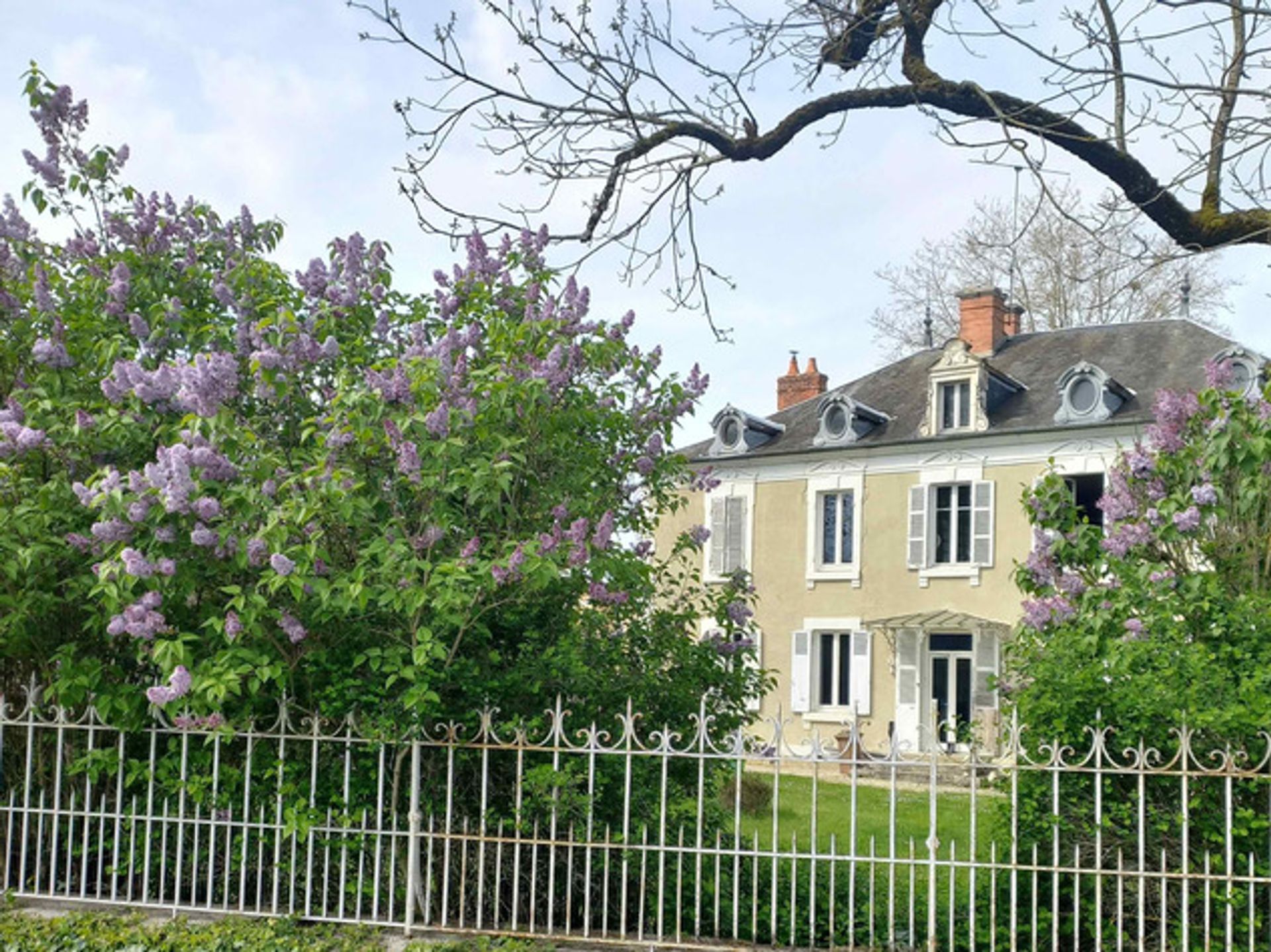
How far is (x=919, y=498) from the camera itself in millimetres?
23641

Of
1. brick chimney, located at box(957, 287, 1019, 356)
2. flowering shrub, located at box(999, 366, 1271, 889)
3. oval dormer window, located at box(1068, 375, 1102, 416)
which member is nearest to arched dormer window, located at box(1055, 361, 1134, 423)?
oval dormer window, located at box(1068, 375, 1102, 416)

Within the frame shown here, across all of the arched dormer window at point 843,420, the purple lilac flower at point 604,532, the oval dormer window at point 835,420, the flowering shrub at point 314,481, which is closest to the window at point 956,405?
the arched dormer window at point 843,420

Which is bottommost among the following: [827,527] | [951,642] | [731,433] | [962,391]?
[951,642]

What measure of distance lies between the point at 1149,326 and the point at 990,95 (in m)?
18.9

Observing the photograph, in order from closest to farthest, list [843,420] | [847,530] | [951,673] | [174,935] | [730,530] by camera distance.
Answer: [174,935]
[951,673]
[847,530]
[843,420]
[730,530]

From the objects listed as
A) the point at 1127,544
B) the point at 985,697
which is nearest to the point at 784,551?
the point at 985,697

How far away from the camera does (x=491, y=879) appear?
7012 mm

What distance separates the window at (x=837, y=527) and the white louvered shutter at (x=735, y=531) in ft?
4.74

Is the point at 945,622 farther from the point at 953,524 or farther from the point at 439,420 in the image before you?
the point at 439,420

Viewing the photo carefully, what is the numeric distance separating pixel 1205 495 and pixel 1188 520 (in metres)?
0.18

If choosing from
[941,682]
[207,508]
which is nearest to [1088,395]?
[941,682]

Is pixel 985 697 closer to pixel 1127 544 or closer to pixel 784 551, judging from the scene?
pixel 784 551

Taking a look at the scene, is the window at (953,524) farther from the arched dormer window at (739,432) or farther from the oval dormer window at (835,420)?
the arched dormer window at (739,432)

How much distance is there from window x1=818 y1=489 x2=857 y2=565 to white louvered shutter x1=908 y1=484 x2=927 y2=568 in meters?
1.11
